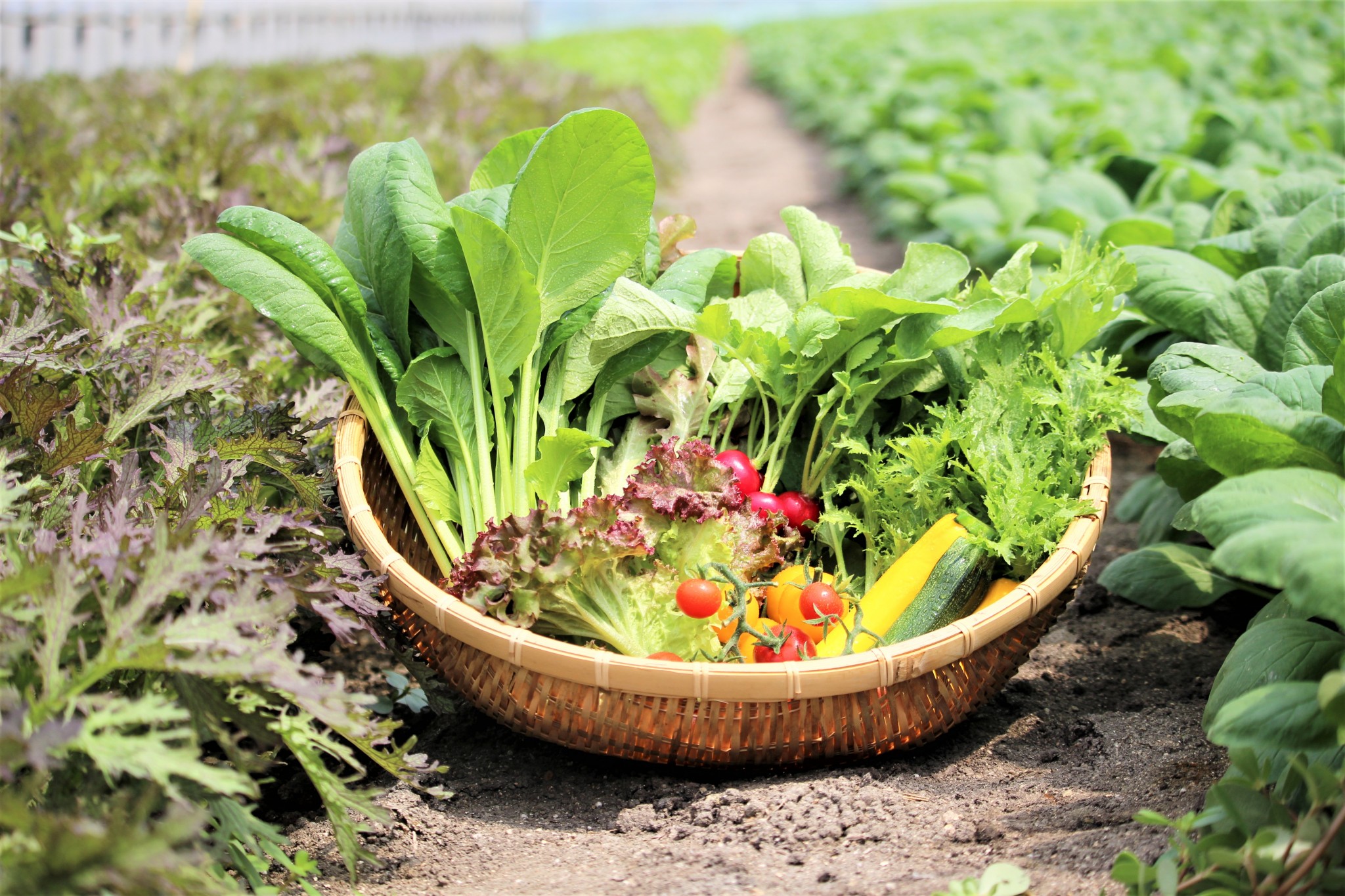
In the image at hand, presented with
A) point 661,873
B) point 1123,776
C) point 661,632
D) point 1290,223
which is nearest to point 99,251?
point 661,632

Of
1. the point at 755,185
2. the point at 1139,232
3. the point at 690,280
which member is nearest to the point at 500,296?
the point at 690,280

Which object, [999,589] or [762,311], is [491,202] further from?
[999,589]

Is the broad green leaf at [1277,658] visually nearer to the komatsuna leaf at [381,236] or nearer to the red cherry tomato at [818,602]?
the red cherry tomato at [818,602]

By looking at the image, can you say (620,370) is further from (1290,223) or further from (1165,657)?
(1290,223)

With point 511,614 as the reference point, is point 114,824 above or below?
above

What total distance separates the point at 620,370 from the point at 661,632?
71 cm

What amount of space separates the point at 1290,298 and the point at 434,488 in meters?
1.85

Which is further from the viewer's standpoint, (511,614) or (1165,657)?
(1165,657)

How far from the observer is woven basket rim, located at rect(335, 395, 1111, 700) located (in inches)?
67.4

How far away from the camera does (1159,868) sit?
4.65ft

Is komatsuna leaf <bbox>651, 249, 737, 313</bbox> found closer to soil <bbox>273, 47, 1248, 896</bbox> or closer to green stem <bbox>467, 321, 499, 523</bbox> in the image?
green stem <bbox>467, 321, 499, 523</bbox>

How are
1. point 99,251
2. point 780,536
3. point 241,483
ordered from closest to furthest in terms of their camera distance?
point 241,483
point 780,536
point 99,251

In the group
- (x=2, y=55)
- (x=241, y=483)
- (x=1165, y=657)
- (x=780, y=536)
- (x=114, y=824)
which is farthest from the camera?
(x=2, y=55)

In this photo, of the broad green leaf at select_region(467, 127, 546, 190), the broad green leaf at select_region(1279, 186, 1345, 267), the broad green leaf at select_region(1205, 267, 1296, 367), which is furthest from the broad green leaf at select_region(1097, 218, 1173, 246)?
the broad green leaf at select_region(467, 127, 546, 190)
